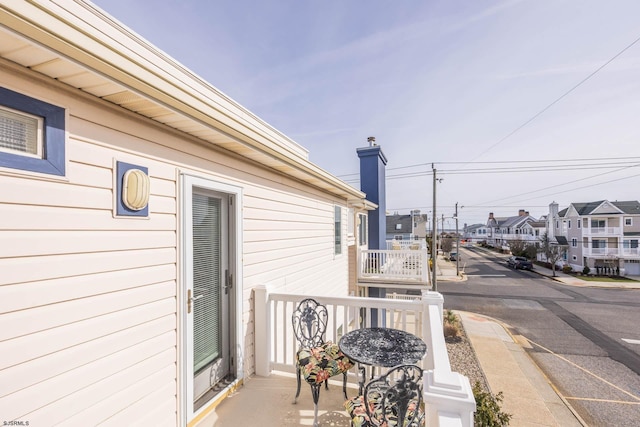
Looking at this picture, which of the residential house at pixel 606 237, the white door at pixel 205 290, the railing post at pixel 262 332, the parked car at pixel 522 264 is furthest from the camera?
the parked car at pixel 522 264

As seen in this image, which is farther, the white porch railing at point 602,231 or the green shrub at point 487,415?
the white porch railing at point 602,231

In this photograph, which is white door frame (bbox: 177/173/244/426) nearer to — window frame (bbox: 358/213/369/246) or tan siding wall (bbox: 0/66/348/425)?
tan siding wall (bbox: 0/66/348/425)

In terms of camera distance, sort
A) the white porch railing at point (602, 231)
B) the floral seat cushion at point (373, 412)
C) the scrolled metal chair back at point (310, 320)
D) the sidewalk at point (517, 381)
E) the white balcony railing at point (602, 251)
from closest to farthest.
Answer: the floral seat cushion at point (373, 412), the scrolled metal chair back at point (310, 320), the sidewalk at point (517, 381), the white balcony railing at point (602, 251), the white porch railing at point (602, 231)

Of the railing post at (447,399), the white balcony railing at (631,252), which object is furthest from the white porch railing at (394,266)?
the white balcony railing at (631,252)

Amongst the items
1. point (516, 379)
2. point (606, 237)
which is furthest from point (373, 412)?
point (606, 237)

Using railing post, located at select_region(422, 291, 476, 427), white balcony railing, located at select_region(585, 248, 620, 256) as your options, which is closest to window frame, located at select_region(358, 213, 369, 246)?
railing post, located at select_region(422, 291, 476, 427)

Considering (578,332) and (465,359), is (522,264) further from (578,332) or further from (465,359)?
(465,359)

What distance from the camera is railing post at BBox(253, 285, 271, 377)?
3309mm

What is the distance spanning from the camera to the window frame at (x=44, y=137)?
4.50ft

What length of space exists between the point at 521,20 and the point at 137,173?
6643 millimetres

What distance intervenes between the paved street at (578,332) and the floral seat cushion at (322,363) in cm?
658

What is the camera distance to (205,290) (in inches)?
108

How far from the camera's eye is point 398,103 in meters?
8.59

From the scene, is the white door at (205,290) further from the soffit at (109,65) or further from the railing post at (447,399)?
the railing post at (447,399)
